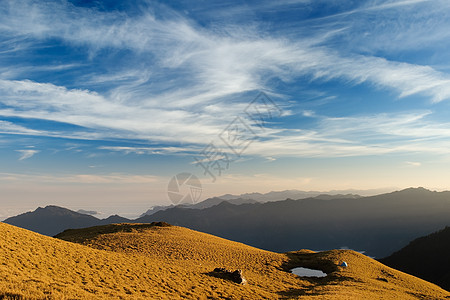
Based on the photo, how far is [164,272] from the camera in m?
28.3

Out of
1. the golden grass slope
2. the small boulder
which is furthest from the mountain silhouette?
the small boulder

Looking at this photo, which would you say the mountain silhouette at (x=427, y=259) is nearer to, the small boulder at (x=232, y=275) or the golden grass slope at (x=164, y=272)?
the golden grass slope at (x=164, y=272)

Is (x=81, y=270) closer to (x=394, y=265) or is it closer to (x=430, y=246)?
(x=394, y=265)

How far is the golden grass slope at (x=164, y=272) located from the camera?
741 inches

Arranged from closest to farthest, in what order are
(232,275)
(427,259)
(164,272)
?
(164,272), (232,275), (427,259)

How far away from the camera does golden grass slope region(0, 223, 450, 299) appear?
18828 mm

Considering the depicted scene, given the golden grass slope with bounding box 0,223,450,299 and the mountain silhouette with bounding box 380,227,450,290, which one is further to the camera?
the mountain silhouette with bounding box 380,227,450,290

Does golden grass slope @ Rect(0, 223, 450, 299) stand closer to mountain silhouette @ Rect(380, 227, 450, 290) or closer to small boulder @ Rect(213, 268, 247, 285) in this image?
small boulder @ Rect(213, 268, 247, 285)

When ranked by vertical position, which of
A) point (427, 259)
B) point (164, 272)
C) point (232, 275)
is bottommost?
point (427, 259)

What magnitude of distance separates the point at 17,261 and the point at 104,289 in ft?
27.1

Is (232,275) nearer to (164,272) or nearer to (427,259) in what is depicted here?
(164,272)

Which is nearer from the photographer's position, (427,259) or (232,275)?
(232,275)

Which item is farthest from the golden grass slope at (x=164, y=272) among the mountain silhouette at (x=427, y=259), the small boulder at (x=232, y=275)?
the mountain silhouette at (x=427, y=259)

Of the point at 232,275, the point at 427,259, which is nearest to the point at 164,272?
the point at 232,275
